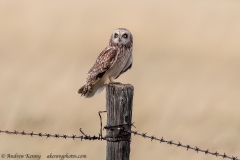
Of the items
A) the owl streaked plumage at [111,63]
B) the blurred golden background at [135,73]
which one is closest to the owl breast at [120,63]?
the owl streaked plumage at [111,63]

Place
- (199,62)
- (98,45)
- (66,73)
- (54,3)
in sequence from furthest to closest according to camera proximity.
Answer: (54,3) → (98,45) → (199,62) → (66,73)

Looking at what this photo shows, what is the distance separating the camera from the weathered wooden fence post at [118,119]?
5.26 meters

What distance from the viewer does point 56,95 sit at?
10.2 meters

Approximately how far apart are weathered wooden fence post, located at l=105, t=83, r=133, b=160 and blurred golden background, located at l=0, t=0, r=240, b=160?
248 cm

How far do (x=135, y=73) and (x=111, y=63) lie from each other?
16.2 feet

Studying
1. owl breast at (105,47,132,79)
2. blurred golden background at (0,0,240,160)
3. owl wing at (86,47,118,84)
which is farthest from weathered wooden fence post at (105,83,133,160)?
blurred golden background at (0,0,240,160)

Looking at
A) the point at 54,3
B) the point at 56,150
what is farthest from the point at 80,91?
the point at 54,3

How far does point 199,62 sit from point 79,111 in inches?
165

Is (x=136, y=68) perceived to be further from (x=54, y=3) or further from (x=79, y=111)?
(x=54, y=3)

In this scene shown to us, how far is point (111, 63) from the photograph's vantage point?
671 cm

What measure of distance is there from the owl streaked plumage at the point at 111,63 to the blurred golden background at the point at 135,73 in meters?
1.28

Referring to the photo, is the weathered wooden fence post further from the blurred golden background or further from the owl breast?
the blurred golden background

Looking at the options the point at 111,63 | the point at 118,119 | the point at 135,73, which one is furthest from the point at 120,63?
the point at 135,73

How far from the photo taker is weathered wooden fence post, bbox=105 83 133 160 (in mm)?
5258
